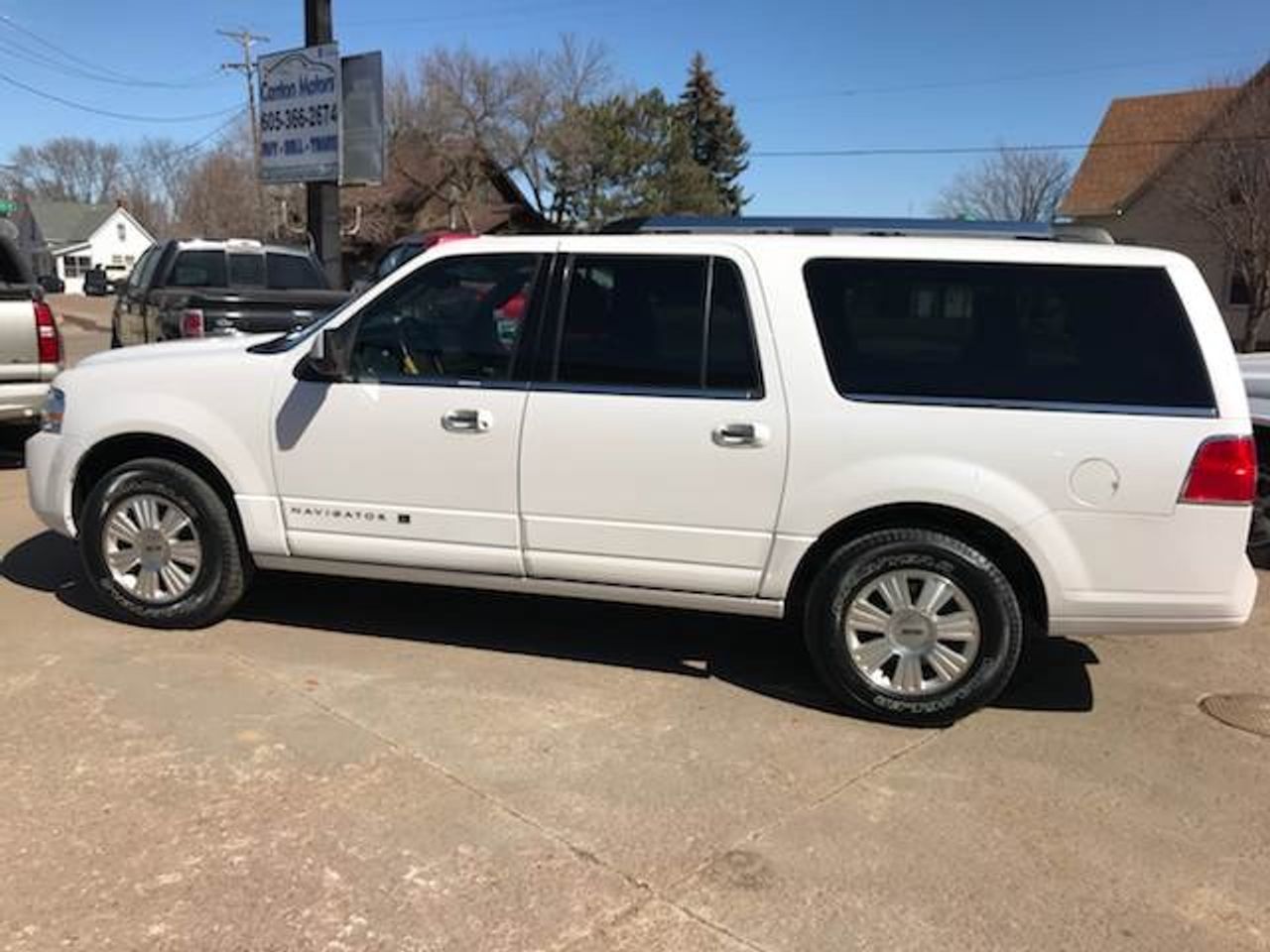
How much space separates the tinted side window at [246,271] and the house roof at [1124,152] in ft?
102

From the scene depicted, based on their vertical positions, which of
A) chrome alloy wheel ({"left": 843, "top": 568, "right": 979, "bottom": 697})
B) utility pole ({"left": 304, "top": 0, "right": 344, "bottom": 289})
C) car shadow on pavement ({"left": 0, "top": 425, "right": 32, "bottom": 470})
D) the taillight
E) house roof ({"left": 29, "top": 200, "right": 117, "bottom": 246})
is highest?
house roof ({"left": 29, "top": 200, "right": 117, "bottom": 246})

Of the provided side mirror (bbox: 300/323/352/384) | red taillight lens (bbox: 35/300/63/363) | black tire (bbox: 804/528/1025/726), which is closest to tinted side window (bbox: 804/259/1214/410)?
black tire (bbox: 804/528/1025/726)

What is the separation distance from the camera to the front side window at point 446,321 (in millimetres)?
4738

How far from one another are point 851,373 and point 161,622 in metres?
3.20

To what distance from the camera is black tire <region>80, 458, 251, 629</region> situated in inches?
198

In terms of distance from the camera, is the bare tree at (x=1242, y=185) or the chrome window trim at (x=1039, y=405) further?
the bare tree at (x=1242, y=185)

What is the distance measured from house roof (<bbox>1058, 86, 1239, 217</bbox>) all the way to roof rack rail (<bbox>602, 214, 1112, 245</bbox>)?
34890mm

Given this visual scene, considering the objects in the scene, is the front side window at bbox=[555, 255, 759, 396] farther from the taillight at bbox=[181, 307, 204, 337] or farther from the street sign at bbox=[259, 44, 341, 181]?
the street sign at bbox=[259, 44, 341, 181]

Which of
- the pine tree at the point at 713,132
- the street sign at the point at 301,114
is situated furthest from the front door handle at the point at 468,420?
the pine tree at the point at 713,132

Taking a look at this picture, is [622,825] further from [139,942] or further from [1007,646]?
[1007,646]

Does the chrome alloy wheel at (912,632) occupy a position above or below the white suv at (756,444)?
below

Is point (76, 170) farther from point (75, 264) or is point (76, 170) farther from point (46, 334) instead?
point (46, 334)

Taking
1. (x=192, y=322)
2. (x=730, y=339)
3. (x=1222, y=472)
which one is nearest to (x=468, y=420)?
(x=730, y=339)

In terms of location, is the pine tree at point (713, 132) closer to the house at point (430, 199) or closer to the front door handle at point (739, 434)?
the house at point (430, 199)
